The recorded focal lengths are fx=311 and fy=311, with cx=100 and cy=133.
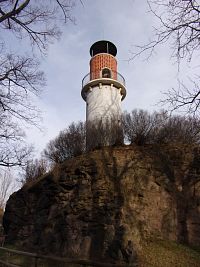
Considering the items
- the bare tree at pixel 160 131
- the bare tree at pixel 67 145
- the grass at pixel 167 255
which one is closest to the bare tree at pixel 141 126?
the bare tree at pixel 160 131

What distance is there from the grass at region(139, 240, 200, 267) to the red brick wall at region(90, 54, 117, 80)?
1739 cm

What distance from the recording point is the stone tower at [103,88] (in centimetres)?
2616

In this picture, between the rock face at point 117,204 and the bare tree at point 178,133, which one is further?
the bare tree at point 178,133

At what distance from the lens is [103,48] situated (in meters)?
29.6

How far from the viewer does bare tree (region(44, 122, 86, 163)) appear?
2152 centimetres

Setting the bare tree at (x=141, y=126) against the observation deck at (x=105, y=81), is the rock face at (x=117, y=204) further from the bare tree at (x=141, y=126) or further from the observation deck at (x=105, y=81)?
the observation deck at (x=105, y=81)

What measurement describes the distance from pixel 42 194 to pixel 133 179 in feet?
18.8

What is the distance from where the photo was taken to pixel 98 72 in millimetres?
27531

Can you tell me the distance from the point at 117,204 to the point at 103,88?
14519 mm

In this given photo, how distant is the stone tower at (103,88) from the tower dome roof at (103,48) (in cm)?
22

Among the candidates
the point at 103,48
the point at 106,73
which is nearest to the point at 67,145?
the point at 106,73

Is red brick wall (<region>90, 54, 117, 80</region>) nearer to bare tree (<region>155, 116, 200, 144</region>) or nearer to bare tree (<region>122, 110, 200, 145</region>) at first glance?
bare tree (<region>122, 110, 200, 145</region>)

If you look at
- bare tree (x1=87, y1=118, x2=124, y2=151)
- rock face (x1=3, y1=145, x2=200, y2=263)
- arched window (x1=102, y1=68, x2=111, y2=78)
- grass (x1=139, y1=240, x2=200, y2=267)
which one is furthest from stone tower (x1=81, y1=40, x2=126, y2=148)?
grass (x1=139, y1=240, x2=200, y2=267)

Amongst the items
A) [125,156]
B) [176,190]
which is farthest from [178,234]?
[125,156]
